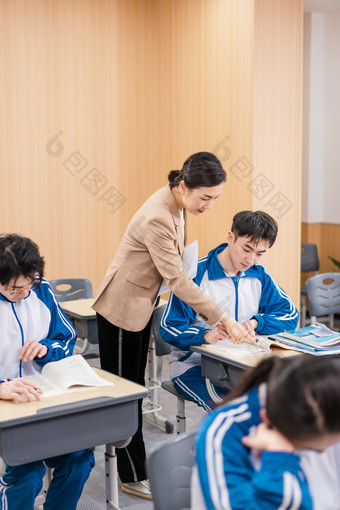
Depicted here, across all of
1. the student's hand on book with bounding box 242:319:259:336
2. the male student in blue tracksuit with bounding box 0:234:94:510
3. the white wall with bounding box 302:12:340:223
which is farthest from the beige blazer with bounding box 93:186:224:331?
the white wall with bounding box 302:12:340:223

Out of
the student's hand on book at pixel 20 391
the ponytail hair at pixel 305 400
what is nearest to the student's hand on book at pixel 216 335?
the student's hand on book at pixel 20 391

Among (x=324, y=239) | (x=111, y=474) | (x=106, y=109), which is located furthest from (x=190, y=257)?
(x=324, y=239)

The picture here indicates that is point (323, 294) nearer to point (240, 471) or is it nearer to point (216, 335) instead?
point (216, 335)

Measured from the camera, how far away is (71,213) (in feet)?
15.6

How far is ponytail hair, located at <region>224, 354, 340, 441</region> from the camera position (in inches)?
38.7

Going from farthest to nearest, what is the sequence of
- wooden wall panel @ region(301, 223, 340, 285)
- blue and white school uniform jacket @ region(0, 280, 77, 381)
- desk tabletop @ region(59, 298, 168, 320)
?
wooden wall panel @ region(301, 223, 340, 285) < desk tabletop @ region(59, 298, 168, 320) < blue and white school uniform jacket @ region(0, 280, 77, 381)

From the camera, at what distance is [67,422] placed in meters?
1.80

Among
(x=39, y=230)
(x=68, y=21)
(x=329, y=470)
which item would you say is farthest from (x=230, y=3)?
(x=329, y=470)

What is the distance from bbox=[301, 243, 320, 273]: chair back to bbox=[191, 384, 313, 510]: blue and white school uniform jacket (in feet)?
15.0

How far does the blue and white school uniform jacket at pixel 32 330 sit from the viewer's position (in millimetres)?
2141

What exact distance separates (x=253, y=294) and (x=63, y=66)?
276cm

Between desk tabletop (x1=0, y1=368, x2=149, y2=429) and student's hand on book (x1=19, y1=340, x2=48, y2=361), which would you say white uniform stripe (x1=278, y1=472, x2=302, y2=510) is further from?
student's hand on book (x1=19, y1=340, x2=48, y2=361)

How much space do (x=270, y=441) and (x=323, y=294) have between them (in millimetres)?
2832

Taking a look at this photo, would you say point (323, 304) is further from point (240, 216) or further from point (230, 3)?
point (230, 3)
